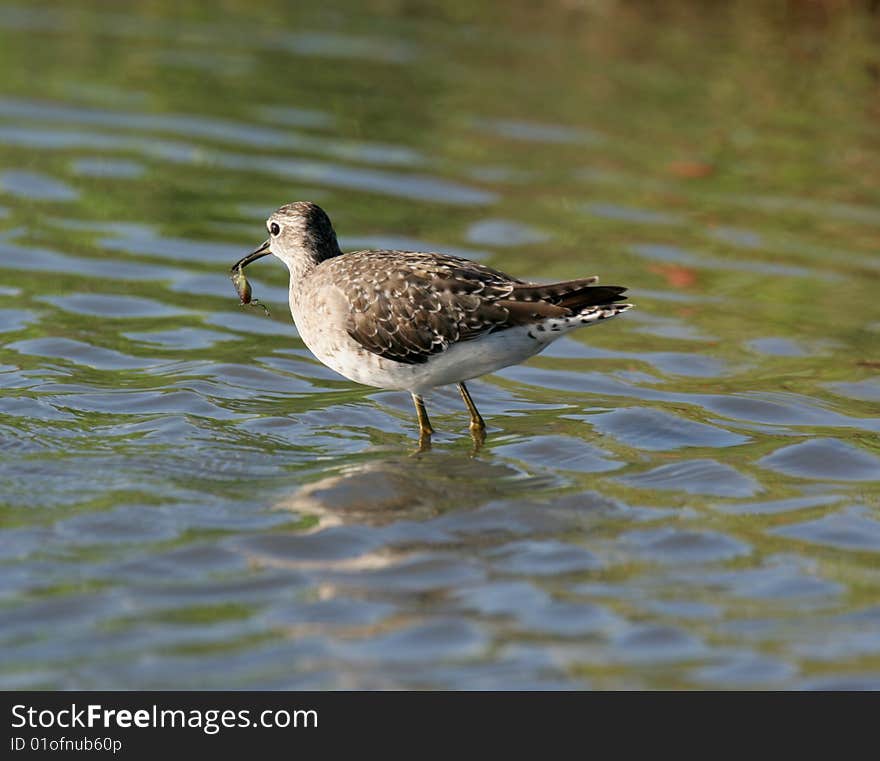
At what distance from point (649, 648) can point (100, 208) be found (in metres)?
10.6

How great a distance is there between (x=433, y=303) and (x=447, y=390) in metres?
2.25

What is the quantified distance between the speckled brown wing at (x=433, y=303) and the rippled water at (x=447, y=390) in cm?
87

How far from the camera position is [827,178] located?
61.6 feet

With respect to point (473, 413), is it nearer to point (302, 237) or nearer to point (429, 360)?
point (429, 360)

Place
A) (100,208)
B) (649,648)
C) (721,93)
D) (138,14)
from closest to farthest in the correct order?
(649,648), (100,208), (721,93), (138,14)

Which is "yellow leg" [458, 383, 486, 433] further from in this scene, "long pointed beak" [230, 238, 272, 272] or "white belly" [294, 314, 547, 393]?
"long pointed beak" [230, 238, 272, 272]

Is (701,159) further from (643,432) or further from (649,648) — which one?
(649,648)

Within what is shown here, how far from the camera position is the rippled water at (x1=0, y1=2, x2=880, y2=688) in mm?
8633

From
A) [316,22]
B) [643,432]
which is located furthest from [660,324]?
[316,22]

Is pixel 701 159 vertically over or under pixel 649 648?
over

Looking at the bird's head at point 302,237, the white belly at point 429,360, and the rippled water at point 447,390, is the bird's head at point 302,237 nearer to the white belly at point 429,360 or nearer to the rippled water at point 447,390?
the white belly at point 429,360

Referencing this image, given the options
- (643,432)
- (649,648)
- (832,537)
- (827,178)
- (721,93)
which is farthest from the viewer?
(721,93)

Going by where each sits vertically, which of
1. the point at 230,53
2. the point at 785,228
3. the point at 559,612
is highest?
the point at 230,53

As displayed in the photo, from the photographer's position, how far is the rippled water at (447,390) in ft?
28.3
